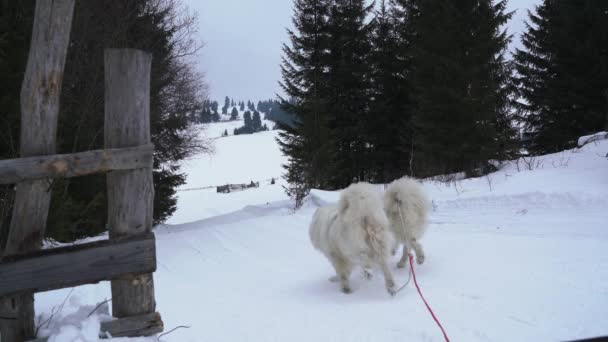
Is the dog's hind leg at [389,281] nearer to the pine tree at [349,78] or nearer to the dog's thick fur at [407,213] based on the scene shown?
the dog's thick fur at [407,213]

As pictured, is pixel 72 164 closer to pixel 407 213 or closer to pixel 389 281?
pixel 389 281

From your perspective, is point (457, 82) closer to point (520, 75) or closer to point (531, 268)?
point (520, 75)

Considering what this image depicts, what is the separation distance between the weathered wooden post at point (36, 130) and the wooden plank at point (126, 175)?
37 centimetres

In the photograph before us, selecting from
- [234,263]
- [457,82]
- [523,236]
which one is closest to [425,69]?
[457,82]

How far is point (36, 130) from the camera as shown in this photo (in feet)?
9.19

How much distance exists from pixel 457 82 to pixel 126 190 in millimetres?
16710

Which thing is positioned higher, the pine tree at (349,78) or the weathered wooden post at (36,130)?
the pine tree at (349,78)

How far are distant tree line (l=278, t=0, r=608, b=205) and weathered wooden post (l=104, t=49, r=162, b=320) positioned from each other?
428 inches

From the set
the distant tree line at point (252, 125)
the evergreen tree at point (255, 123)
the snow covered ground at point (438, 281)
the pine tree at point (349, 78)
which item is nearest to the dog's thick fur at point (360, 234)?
the snow covered ground at point (438, 281)

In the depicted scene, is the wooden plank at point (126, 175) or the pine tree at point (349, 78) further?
the pine tree at point (349, 78)

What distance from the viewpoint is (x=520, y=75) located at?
22953mm

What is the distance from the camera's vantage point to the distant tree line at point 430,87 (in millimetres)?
Answer: 16297

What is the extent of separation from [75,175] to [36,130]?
46cm

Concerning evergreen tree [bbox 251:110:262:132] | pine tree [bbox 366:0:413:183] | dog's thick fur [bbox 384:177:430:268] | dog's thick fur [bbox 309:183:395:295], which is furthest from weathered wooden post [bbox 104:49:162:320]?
evergreen tree [bbox 251:110:262:132]
